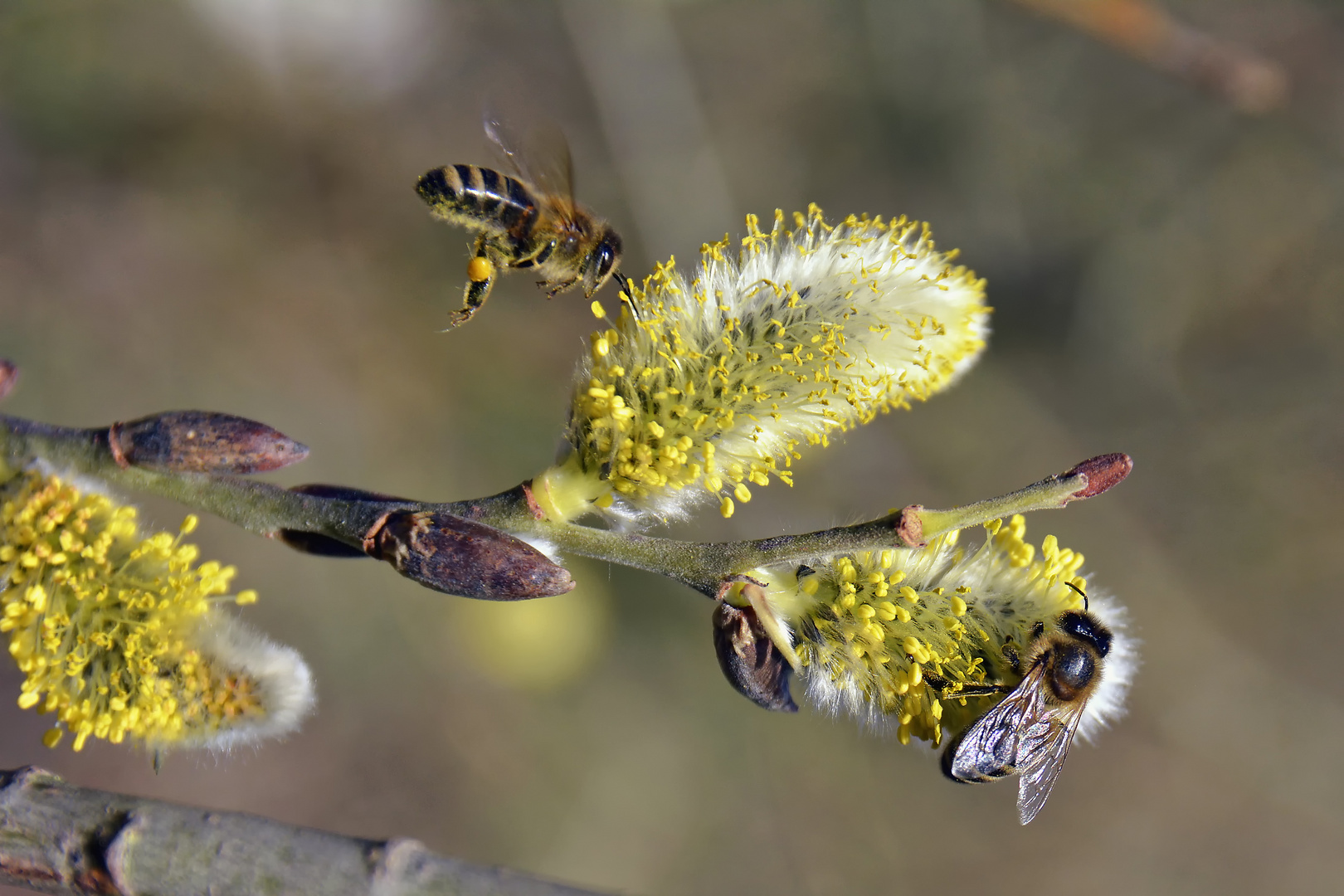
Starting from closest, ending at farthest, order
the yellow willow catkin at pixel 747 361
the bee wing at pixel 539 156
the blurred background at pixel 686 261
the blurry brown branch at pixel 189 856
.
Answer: the blurry brown branch at pixel 189 856 → the yellow willow catkin at pixel 747 361 → the bee wing at pixel 539 156 → the blurred background at pixel 686 261

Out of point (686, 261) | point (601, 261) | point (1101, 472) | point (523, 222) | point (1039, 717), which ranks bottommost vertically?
point (686, 261)

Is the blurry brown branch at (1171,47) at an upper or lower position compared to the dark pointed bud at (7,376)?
lower

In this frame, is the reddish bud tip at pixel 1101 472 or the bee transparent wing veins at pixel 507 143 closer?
the reddish bud tip at pixel 1101 472

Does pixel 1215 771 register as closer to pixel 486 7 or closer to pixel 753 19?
pixel 753 19

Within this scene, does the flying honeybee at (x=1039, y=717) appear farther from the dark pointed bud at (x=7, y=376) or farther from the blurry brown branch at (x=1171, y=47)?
the blurry brown branch at (x=1171, y=47)

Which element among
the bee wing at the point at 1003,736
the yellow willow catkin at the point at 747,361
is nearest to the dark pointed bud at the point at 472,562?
the yellow willow catkin at the point at 747,361

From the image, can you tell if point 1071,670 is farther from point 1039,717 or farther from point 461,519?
point 461,519

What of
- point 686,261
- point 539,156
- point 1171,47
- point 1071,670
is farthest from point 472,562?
point 686,261
